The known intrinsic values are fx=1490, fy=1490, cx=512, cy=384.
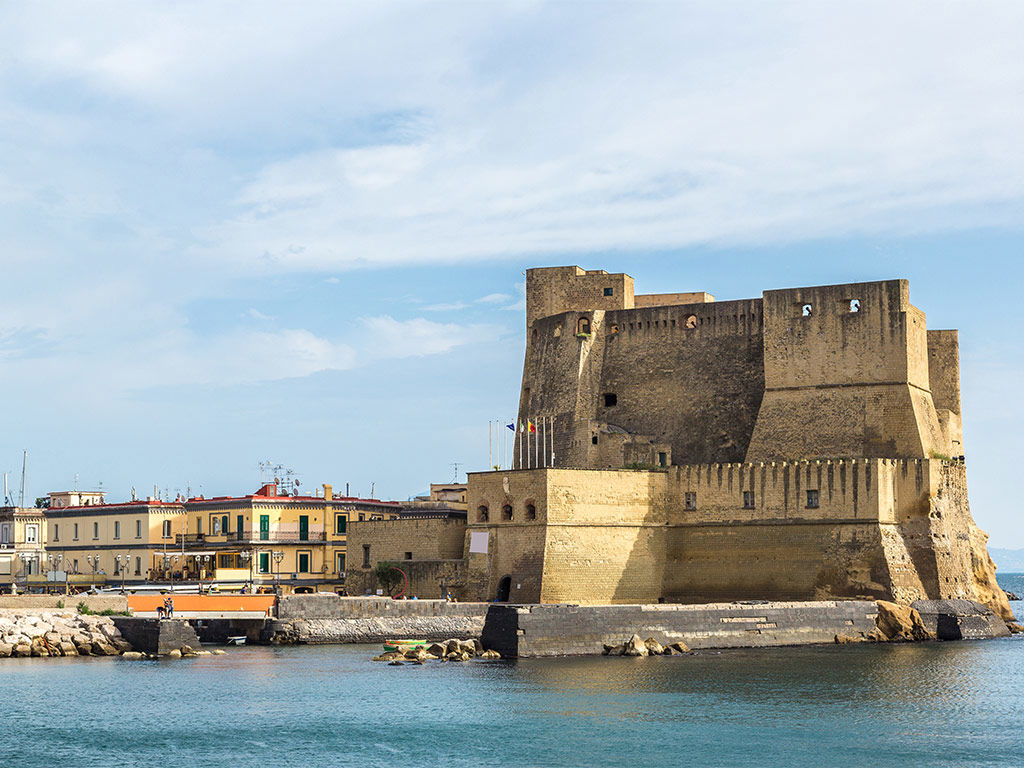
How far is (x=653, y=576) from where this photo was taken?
49625mm

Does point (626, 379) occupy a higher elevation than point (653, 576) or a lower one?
higher

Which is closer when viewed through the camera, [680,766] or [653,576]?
[680,766]

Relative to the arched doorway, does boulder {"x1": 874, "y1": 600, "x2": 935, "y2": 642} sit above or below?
below

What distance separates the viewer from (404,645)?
4375cm

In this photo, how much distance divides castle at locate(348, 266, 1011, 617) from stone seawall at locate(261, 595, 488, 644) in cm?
248

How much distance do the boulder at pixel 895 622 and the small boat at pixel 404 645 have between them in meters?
14.0

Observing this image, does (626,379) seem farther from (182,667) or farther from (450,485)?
(182,667)

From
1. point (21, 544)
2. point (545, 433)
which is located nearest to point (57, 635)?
point (21, 544)

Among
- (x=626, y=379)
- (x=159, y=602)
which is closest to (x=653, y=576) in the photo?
(x=626, y=379)

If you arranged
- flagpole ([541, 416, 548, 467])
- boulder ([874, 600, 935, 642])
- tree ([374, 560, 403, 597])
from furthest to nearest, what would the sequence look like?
flagpole ([541, 416, 548, 467])
tree ([374, 560, 403, 597])
boulder ([874, 600, 935, 642])

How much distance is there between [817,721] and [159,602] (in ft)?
70.2

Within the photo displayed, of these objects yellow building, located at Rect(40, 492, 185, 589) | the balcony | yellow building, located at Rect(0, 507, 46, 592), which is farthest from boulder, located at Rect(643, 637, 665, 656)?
yellow building, located at Rect(0, 507, 46, 592)

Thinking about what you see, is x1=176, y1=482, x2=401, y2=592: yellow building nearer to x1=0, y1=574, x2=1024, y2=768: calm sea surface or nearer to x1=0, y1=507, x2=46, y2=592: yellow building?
x1=0, y1=507, x2=46, y2=592: yellow building

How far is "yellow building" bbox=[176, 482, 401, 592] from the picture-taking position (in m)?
53.2
